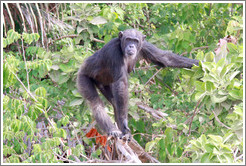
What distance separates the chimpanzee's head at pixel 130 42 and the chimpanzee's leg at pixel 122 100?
431mm

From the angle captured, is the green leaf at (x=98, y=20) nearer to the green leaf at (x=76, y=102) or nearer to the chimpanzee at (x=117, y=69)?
the chimpanzee at (x=117, y=69)

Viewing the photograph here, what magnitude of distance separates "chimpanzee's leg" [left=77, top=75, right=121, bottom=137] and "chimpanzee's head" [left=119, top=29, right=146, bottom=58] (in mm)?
918

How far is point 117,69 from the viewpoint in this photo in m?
6.09

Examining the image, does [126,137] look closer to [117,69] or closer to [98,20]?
[117,69]

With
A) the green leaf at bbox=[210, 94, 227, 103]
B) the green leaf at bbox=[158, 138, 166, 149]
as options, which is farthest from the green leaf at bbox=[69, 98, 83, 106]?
the green leaf at bbox=[210, 94, 227, 103]

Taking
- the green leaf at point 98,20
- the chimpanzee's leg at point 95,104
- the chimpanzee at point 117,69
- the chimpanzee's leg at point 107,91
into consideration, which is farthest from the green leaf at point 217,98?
the green leaf at point 98,20

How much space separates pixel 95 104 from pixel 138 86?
2.93 ft

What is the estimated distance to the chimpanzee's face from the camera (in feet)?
19.9

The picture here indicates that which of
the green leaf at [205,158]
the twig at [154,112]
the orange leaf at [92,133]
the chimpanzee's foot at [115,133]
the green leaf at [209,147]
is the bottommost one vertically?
the orange leaf at [92,133]

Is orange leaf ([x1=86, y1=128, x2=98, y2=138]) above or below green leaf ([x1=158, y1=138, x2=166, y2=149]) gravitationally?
below

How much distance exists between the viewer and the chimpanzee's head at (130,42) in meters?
6.05

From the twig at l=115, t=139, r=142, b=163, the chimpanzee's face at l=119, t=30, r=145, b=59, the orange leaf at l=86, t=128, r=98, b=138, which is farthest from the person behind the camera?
the orange leaf at l=86, t=128, r=98, b=138

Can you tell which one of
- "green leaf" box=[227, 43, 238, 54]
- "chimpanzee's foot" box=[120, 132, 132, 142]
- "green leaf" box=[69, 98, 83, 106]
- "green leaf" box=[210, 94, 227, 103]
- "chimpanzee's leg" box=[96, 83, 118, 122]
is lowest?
"chimpanzee's foot" box=[120, 132, 132, 142]

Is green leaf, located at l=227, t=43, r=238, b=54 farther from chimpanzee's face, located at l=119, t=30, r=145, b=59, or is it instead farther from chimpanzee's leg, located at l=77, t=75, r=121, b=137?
→ chimpanzee's leg, located at l=77, t=75, r=121, b=137
